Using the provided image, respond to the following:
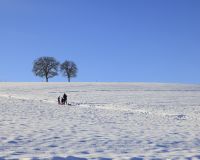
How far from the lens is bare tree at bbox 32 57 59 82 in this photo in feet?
367

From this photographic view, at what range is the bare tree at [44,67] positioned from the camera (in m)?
112

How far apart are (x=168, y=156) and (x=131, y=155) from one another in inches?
44.7

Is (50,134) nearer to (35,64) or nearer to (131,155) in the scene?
(131,155)

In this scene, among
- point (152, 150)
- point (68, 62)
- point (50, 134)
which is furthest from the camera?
point (68, 62)

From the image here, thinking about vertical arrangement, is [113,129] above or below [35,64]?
below

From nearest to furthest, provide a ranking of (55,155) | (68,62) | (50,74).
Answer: (55,155) < (50,74) < (68,62)

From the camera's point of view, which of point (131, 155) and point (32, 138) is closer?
point (131, 155)

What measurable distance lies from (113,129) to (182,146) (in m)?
4.80

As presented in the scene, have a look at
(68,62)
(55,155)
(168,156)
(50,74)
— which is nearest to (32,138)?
(55,155)

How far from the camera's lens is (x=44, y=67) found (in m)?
112

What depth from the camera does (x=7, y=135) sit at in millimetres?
15039

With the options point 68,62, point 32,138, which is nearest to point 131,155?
point 32,138

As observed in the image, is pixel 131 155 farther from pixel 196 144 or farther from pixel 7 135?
pixel 7 135

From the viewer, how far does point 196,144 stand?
610 inches
